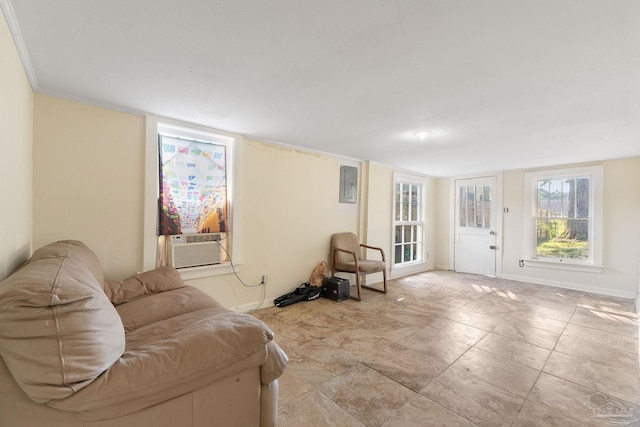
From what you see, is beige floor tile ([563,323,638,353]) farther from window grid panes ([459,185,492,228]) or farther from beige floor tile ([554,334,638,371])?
window grid panes ([459,185,492,228])

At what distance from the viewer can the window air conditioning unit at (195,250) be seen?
104 inches

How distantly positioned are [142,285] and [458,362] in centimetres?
256

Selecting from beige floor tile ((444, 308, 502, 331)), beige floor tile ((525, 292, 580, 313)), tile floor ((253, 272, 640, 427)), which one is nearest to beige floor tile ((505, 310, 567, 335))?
tile floor ((253, 272, 640, 427))

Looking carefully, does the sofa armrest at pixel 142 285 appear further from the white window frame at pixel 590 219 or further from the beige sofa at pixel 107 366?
the white window frame at pixel 590 219

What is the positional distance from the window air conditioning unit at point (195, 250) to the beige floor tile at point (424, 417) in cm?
218

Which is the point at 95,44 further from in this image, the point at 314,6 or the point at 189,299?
the point at 189,299

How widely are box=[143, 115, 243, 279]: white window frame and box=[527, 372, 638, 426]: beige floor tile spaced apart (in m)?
2.74

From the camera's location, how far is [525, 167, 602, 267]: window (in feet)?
13.4

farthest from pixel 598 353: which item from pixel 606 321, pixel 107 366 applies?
pixel 107 366

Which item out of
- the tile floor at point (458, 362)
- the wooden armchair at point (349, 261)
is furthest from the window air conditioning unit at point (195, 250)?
the wooden armchair at point (349, 261)

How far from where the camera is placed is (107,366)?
0.88 metres

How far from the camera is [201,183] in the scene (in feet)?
9.20

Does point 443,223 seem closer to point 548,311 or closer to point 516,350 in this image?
point 548,311

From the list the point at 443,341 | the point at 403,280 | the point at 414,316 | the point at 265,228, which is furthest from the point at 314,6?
the point at 403,280
